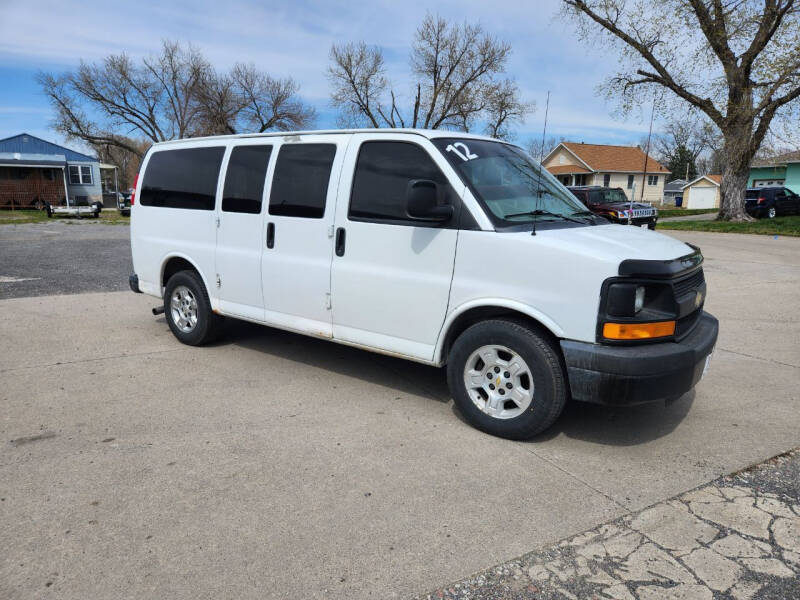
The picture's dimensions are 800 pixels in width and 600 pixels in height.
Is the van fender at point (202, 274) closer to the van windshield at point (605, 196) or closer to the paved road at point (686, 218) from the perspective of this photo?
the van windshield at point (605, 196)

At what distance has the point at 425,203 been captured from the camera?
12.7 feet

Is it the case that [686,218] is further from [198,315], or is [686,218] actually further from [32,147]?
[32,147]

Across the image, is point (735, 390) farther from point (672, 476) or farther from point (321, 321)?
point (321, 321)

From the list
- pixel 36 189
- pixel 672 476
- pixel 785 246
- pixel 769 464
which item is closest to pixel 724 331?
pixel 769 464

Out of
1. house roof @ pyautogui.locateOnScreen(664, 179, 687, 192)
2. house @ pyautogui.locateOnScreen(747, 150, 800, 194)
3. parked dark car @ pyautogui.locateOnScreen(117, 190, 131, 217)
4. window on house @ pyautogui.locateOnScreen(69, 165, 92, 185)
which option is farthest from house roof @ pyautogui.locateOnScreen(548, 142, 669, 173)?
window on house @ pyautogui.locateOnScreen(69, 165, 92, 185)

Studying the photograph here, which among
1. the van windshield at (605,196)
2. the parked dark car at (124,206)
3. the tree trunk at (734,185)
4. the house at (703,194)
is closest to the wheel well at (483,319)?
the van windshield at (605,196)

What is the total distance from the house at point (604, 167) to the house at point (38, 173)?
42.0 meters

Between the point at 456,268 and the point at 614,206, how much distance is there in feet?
67.4

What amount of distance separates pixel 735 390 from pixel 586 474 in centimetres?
232

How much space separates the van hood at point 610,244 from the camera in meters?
3.50

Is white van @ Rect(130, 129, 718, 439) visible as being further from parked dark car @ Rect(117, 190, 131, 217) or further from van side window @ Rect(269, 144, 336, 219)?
parked dark car @ Rect(117, 190, 131, 217)

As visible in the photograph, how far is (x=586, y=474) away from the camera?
137 inches

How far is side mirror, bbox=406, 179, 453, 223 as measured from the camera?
12.6ft

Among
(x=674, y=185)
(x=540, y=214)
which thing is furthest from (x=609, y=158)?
(x=540, y=214)
